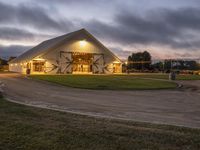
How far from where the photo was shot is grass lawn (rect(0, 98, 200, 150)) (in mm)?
6215

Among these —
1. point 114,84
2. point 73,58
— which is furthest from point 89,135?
point 73,58

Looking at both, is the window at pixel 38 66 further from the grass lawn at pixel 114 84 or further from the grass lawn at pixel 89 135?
the grass lawn at pixel 89 135

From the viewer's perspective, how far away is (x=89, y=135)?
6.97m

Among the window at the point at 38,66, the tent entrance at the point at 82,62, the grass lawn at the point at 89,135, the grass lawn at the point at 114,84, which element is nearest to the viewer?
the grass lawn at the point at 89,135

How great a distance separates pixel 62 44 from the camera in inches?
1976

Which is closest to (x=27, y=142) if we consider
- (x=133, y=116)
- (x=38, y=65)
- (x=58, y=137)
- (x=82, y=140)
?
(x=58, y=137)

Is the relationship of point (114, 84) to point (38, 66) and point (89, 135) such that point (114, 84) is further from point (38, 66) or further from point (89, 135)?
point (38, 66)

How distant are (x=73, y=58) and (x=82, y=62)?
8.49 feet

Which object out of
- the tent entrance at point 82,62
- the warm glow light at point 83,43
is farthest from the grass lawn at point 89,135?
the tent entrance at point 82,62

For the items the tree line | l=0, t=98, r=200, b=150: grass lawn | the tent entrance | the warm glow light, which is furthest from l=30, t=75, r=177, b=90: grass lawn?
the tree line

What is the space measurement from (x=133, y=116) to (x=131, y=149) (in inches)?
179

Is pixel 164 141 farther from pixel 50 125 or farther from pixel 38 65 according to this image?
pixel 38 65

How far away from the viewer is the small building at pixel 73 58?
1922 inches

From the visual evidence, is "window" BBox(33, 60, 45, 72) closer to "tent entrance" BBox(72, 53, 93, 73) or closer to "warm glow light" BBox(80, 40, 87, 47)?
"tent entrance" BBox(72, 53, 93, 73)
